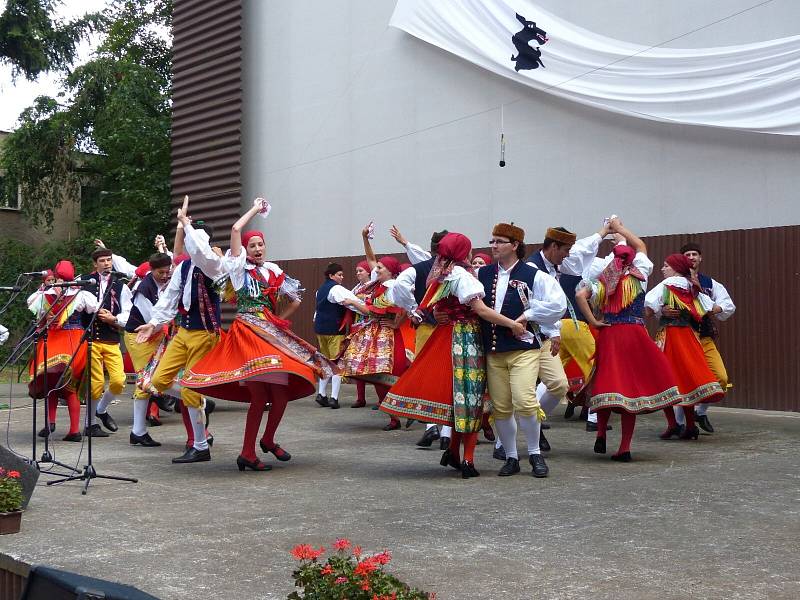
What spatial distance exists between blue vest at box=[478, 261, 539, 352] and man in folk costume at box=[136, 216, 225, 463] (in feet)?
6.86

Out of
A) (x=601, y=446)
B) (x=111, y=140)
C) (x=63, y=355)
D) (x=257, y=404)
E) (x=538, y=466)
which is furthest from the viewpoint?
(x=111, y=140)

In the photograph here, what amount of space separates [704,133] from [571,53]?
2033mm

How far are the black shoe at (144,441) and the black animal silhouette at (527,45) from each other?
6.90 meters

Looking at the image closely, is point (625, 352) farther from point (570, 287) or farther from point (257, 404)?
point (257, 404)

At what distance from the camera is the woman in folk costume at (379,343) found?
393 inches

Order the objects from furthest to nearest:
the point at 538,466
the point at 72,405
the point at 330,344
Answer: the point at 330,344
the point at 72,405
the point at 538,466

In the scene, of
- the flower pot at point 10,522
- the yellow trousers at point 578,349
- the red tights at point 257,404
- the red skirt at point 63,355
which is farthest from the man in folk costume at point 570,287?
the red skirt at point 63,355

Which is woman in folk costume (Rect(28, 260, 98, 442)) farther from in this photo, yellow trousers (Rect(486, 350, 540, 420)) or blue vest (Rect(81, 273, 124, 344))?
yellow trousers (Rect(486, 350, 540, 420))

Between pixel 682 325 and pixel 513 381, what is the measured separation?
267cm

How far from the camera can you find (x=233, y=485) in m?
6.64

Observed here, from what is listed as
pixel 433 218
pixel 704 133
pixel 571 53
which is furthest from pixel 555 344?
pixel 433 218

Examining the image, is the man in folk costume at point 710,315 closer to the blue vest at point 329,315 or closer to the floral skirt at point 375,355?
the floral skirt at point 375,355

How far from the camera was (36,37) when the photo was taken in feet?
79.8

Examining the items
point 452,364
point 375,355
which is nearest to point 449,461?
point 452,364
